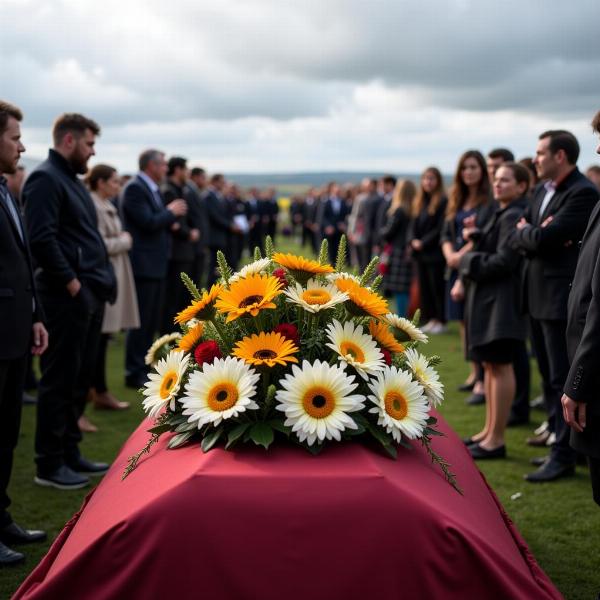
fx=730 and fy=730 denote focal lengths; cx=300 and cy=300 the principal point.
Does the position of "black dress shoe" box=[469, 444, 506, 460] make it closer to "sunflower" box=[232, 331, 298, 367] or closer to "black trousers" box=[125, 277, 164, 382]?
"sunflower" box=[232, 331, 298, 367]

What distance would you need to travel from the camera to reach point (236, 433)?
2.19 metres

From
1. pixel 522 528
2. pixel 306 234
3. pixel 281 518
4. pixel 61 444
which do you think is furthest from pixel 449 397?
pixel 306 234

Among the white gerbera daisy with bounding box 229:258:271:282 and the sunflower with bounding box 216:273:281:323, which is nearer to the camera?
the sunflower with bounding box 216:273:281:323

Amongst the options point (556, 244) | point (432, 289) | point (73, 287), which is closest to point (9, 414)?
point (73, 287)

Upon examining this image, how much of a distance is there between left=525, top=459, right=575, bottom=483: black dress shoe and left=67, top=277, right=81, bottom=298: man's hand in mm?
3040

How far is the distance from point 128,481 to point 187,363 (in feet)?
1.38

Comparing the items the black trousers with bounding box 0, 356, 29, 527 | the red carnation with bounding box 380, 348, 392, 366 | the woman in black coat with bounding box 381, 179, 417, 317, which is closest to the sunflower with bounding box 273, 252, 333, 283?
the red carnation with bounding box 380, 348, 392, 366

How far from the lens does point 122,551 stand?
200 centimetres

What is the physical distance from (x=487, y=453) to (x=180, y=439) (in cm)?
324

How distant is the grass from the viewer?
345 cm

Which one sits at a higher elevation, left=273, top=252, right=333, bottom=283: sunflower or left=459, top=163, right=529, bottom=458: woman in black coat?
left=273, top=252, right=333, bottom=283: sunflower

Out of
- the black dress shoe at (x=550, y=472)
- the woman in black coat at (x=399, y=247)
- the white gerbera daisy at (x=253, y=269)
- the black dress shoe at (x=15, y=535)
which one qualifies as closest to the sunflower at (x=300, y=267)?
the white gerbera daisy at (x=253, y=269)

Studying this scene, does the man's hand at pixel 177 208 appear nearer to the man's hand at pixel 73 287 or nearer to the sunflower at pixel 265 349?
the man's hand at pixel 73 287

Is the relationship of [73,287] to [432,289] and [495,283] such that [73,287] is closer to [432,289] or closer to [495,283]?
[495,283]
